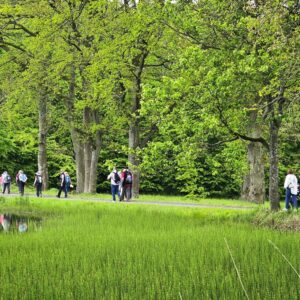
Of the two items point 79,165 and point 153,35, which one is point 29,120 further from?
point 153,35

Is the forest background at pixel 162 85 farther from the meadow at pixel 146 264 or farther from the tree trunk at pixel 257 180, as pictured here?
the meadow at pixel 146 264

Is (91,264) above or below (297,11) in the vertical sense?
below

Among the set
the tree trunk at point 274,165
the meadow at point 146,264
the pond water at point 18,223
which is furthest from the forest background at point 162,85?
the meadow at point 146,264

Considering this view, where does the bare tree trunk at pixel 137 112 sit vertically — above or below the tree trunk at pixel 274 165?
above

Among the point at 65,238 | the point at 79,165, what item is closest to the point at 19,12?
the point at 79,165

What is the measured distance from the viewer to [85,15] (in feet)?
87.1

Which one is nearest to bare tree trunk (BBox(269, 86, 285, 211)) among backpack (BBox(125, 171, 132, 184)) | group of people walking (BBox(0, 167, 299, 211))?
group of people walking (BBox(0, 167, 299, 211))

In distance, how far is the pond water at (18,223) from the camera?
1510 centimetres

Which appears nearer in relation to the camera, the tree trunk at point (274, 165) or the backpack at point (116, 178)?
the tree trunk at point (274, 165)

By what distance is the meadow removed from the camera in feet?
21.5

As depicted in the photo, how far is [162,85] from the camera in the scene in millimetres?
19844

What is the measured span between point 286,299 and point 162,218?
37.5ft

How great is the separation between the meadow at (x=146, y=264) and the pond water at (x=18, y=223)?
1.61ft

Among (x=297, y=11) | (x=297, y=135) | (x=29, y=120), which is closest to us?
(x=297, y=11)
